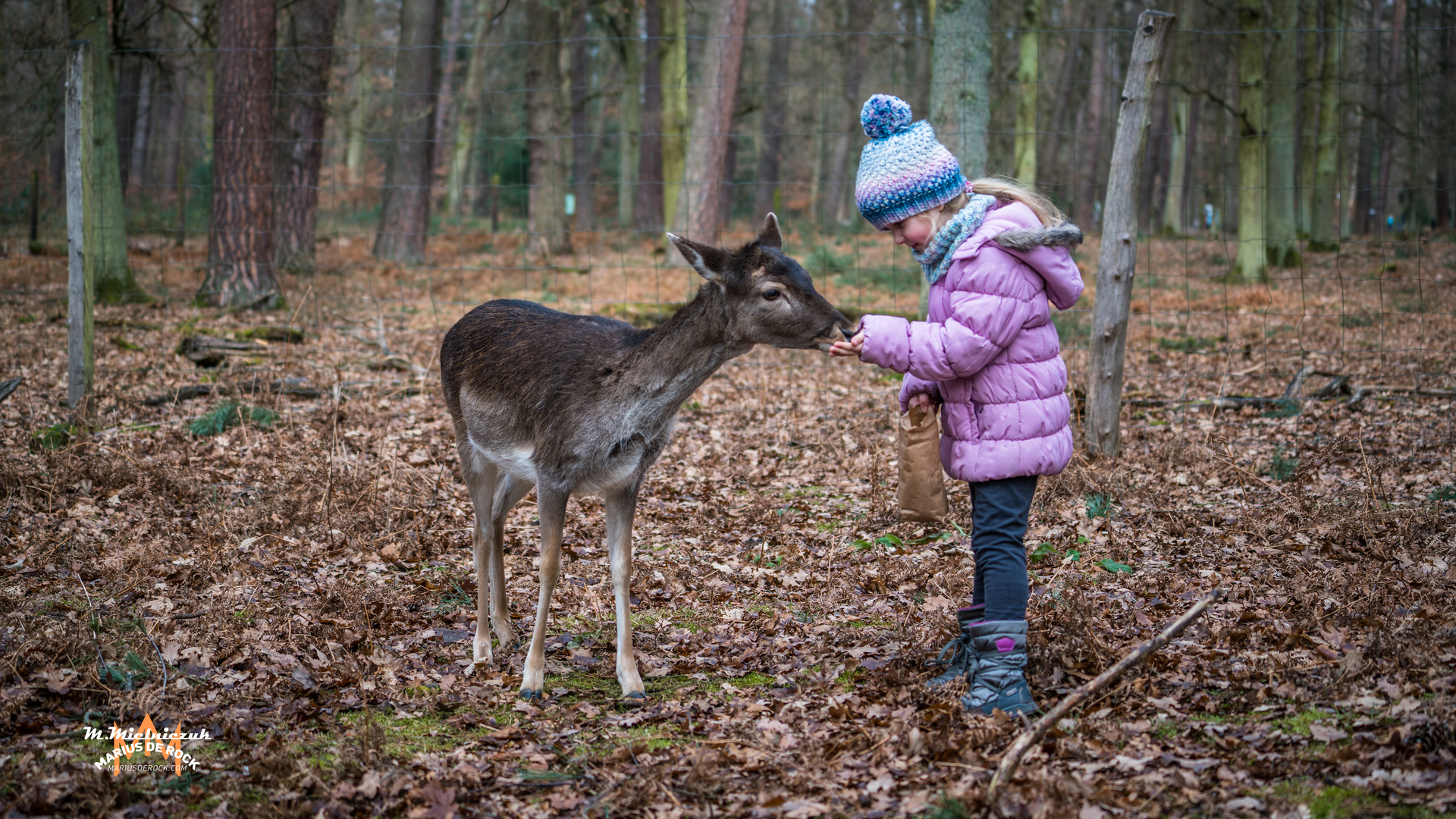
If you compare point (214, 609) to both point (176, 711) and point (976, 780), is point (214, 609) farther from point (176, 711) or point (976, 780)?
point (976, 780)

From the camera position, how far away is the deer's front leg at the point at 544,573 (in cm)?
469

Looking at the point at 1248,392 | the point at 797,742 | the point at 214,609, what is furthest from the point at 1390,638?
the point at 1248,392

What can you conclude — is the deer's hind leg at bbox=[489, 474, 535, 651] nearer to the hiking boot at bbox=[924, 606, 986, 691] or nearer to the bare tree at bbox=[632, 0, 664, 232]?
the hiking boot at bbox=[924, 606, 986, 691]

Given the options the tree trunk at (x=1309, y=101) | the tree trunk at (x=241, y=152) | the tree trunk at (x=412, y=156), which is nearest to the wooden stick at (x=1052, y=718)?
the tree trunk at (x=241, y=152)

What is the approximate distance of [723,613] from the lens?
18.4ft

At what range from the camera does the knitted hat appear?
4.05m

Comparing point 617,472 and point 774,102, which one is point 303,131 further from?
point 774,102

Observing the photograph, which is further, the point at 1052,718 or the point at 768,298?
the point at 768,298

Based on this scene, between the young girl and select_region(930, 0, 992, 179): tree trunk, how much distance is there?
6.73 m

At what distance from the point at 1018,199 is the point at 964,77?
727 cm

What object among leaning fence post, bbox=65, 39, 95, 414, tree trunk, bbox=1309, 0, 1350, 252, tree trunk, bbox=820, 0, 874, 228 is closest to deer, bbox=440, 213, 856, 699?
leaning fence post, bbox=65, 39, 95, 414

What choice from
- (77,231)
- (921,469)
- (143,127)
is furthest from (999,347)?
(143,127)

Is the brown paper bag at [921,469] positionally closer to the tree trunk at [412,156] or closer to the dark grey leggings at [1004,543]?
the dark grey leggings at [1004,543]

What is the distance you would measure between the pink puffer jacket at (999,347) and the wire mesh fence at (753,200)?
331cm
